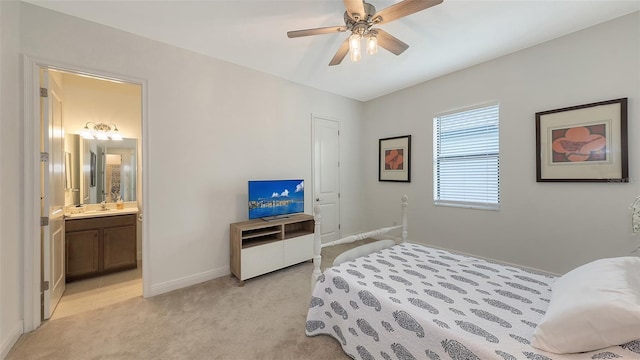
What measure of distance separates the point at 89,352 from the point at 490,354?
2603 mm

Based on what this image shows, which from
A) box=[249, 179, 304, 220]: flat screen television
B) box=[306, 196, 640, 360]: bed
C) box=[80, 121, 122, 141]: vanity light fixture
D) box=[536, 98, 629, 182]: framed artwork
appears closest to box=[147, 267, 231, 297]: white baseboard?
box=[249, 179, 304, 220]: flat screen television

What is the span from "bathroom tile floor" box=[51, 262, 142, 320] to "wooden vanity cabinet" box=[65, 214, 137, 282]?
0.12m

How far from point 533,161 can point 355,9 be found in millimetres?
2701

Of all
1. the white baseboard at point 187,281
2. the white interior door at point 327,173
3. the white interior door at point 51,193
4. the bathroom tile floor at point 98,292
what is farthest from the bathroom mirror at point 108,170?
the white interior door at point 327,173

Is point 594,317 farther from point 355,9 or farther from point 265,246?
point 265,246

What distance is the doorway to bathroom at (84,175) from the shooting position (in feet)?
6.82

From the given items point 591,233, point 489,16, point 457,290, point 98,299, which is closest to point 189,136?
point 98,299

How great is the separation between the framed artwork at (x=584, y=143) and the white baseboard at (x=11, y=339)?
5036 mm

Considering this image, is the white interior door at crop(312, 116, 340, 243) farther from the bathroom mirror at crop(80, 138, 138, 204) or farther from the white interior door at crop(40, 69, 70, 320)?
the white interior door at crop(40, 69, 70, 320)

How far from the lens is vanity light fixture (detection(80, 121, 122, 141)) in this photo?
3277 millimetres

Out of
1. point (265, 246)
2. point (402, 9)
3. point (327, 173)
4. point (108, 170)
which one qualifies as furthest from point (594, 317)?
point (108, 170)

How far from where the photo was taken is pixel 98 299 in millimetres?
2459

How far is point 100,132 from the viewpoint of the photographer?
3.35m

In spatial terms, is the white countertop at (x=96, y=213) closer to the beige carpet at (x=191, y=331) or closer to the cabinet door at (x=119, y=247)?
the cabinet door at (x=119, y=247)
